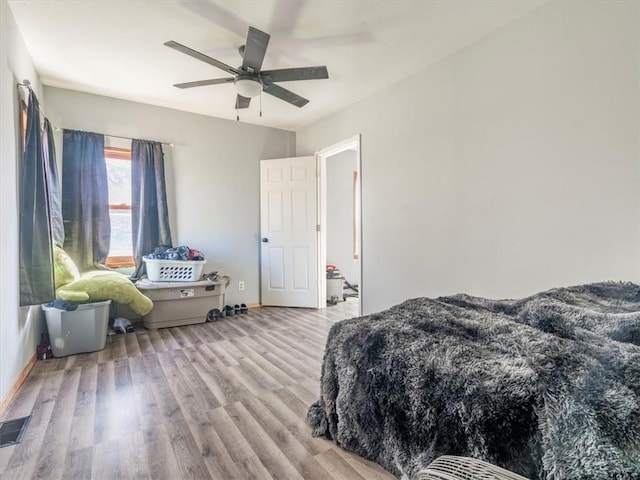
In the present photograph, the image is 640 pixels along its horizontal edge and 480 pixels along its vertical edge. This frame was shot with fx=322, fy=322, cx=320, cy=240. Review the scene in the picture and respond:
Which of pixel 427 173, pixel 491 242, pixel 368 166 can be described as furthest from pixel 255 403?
pixel 368 166

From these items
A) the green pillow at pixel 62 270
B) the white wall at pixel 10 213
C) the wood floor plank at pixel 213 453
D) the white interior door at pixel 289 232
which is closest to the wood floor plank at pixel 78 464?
the wood floor plank at pixel 213 453

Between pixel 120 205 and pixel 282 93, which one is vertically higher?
pixel 282 93

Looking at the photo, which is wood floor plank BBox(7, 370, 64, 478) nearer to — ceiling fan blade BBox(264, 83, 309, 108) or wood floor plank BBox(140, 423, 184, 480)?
wood floor plank BBox(140, 423, 184, 480)

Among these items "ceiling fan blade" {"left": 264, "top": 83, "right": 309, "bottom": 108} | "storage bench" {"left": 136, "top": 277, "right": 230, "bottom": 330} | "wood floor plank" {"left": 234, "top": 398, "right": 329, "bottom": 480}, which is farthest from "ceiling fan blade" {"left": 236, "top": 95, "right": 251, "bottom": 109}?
"wood floor plank" {"left": 234, "top": 398, "right": 329, "bottom": 480}

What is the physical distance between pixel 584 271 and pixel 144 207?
4.11 metres

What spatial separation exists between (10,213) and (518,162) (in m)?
3.47

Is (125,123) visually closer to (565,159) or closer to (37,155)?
(37,155)

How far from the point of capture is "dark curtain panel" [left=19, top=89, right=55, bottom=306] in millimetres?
2289

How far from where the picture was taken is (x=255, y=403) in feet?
6.44

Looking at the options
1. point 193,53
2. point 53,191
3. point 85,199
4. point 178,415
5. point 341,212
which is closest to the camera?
point 178,415

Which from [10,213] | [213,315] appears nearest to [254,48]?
[10,213]

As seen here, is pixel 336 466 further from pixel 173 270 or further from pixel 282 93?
pixel 173 270

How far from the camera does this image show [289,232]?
452 cm

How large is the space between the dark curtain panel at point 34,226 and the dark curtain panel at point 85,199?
1.04 metres
